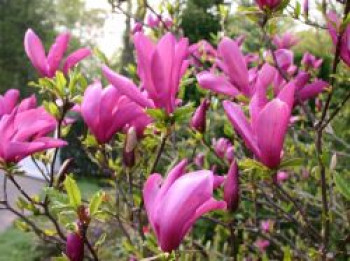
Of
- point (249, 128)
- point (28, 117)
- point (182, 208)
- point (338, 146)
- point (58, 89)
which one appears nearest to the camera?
point (182, 208)

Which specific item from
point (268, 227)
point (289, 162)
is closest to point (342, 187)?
point (289, 162)

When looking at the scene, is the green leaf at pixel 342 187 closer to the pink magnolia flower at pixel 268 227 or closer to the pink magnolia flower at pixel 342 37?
the pink magnolia flower at pixel 342 37

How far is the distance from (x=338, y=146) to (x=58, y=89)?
3.08 metres

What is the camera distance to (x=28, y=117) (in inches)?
42.8

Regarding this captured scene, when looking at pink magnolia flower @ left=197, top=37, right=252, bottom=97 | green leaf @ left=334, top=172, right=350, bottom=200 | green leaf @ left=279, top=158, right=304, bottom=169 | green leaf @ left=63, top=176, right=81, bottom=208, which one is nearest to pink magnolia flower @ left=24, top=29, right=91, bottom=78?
pink magnolia flower @ left=197, top=37, right=252, bottom=97

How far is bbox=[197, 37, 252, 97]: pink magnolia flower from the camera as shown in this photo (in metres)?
1.08

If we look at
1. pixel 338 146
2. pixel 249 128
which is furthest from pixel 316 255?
pixel 338 146

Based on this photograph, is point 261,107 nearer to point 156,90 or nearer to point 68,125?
point 156,90

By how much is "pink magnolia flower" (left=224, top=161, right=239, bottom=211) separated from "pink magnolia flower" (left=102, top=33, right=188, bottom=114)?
163mm

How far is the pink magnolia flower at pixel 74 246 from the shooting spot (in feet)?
3.07

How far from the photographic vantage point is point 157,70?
0.94 metres

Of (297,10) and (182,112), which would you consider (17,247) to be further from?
(182,112)

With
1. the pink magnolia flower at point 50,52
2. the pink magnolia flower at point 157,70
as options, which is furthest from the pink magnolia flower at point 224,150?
the pink magnolia flower at point 157,70

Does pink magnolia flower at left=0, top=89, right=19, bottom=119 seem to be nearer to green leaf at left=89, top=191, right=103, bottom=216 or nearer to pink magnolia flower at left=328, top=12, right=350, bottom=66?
green leaf at left=89, top=191, right=103, bottom=216
